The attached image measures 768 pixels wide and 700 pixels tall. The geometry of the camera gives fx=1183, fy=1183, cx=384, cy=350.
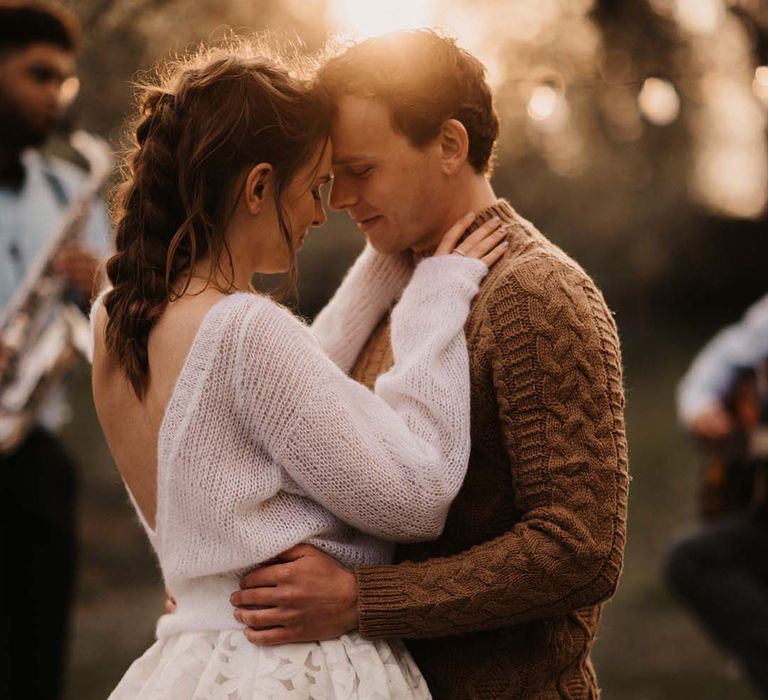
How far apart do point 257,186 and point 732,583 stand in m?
3.55

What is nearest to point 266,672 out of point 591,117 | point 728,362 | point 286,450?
point 286,450

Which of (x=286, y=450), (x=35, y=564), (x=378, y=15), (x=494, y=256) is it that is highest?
(x=378, y=15)

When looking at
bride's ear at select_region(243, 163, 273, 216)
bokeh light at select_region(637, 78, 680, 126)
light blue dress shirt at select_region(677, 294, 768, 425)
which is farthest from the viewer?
light blue dress shirt at select_region(677, 294, 768, 425)

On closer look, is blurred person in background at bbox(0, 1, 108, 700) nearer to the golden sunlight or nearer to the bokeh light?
the golden sunlight

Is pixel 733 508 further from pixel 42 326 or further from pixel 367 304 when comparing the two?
pixel 367 304

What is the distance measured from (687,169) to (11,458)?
872cm

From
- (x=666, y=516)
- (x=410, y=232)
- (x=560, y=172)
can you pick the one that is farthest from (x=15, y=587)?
(x=560, y=172)

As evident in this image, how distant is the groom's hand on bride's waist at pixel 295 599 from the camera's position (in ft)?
6.37

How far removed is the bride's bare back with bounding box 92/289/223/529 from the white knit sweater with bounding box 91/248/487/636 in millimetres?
40

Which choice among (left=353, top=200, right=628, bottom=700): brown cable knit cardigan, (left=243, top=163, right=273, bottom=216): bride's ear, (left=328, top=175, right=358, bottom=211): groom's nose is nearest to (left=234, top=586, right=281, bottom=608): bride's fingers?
(left=353, top=200, right=628, bottom=700): brown cable knit cardigan

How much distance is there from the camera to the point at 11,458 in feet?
14.0

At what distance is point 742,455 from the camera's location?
4984 mm

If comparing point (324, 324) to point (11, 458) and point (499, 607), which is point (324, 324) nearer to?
point (499, 607)

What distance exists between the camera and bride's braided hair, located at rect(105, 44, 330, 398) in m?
1.96
